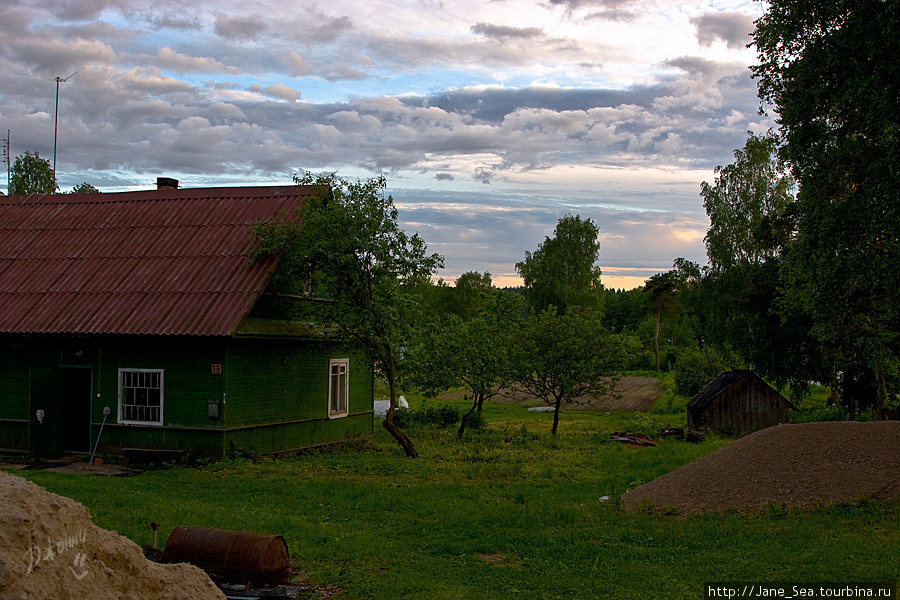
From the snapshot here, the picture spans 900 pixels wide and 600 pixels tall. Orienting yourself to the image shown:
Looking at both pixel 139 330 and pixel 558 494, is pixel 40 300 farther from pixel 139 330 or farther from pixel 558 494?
pixel 558 494

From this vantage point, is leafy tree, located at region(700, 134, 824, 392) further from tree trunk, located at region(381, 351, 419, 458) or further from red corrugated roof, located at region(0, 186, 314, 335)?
red corrugated roof, located at region(0, 186, 314, 335)

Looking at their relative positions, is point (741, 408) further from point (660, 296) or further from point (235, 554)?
point (660, 296)

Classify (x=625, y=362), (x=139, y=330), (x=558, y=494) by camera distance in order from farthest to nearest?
(x=625, y=362)
(x=139, y=330)
(x=558, y=494)

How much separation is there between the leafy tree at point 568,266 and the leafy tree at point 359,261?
37.9m

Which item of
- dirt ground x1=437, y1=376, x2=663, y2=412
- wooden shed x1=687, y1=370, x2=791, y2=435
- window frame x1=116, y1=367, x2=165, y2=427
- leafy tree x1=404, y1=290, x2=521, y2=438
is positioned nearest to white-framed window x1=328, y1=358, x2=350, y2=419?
leafy tree x1=404, y1=290, x2=521, y2=438

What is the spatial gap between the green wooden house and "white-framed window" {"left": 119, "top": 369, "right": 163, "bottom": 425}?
0.03 m

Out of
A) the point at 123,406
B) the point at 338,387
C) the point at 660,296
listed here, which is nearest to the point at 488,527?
the point at 123,406

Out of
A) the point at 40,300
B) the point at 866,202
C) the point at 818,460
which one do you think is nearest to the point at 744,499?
the point at 818,460

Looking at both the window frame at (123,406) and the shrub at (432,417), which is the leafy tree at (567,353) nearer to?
the shrub at (432,417)

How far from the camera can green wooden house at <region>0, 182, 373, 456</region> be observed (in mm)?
17312

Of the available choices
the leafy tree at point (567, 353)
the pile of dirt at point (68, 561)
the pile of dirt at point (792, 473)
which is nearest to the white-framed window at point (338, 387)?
the leafy tree at point (567, 353)

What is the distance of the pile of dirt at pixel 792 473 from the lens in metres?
11.6

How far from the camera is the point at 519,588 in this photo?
26.9 ft

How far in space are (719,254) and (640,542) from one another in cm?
2387
